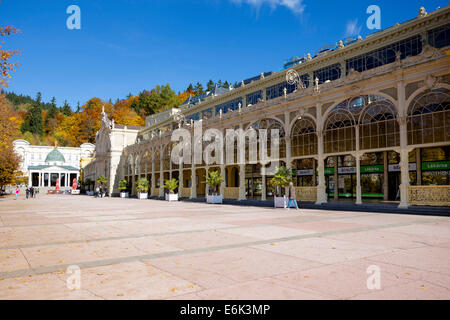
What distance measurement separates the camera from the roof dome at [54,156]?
11612 centimetres

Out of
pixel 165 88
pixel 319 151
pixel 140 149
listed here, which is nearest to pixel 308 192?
pixel 319 151

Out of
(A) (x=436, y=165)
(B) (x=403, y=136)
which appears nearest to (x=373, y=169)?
(A) (x=436, y=165)

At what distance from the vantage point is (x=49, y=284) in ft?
16.8

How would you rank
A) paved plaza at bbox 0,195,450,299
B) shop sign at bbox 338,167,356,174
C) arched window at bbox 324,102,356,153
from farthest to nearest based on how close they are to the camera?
1. shop sign at bbox 338,167,356,174
2. arched window at bbox 324,102,356,153
3. paved plaza at bbox 0,195,450,299

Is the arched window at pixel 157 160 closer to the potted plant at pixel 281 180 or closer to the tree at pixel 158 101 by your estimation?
the potted plant at pixel 281 180

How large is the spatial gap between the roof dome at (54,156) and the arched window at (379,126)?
11602 cm

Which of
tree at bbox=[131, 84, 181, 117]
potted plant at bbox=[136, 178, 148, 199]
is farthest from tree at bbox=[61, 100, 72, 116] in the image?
potted plant at bbox=[136, 178, 148, 199]

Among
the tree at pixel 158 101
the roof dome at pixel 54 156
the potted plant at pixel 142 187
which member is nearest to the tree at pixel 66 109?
the roof dome at pixel 54 156

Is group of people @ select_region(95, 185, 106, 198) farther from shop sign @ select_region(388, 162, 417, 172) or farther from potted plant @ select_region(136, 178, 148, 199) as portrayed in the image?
shop sign @ select_region(388, 162, 417, 172)

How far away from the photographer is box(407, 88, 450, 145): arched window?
1895 centimetres

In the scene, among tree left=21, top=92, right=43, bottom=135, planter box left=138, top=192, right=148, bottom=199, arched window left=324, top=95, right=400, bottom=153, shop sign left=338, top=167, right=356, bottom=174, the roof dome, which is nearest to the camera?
arched window left=324, top=95, right=400, bottom=153

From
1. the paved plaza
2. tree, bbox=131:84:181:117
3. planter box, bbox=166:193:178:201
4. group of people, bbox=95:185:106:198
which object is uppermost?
tree, bbox=131:84:181:117

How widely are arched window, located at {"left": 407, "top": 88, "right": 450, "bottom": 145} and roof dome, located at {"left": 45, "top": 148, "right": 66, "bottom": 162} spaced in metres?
119
